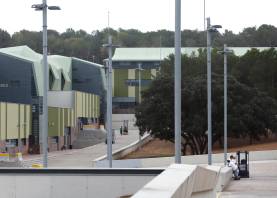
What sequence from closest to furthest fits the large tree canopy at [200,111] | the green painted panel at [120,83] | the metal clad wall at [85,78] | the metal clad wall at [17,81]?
the large tree canopy at [200,111]
the metal clad wall at [17,81]
the metal clad wall at [85,78]
the green painted panel at [120,83]

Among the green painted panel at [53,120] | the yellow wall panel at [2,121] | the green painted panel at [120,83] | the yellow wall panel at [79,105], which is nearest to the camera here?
the yellow wall panel at [2,121]

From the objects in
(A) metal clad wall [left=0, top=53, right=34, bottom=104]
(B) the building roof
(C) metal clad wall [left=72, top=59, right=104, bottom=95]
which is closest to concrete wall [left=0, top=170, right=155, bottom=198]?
(A) metal clad wall [left=0, top=53, right=34, bottom=104]

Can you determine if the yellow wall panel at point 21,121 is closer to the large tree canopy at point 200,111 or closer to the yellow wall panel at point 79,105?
the large tree canopy at point 200,111

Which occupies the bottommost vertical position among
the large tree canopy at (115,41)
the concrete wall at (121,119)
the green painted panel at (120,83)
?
the concrete wall at (121,119)

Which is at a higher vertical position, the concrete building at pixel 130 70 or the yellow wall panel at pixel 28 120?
the concrete building at pixel 130 70

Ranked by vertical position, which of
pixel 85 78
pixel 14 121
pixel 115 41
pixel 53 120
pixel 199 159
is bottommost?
pixel 199 159

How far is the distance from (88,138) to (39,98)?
14.5m

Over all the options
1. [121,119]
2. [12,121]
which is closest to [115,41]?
[121,119]

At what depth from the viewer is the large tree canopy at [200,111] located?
235 feet

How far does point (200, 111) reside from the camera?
7269cm

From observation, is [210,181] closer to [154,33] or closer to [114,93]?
[114,93]

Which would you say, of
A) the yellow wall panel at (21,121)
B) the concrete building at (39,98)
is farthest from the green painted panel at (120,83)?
the yellow wall panel at (21,121)

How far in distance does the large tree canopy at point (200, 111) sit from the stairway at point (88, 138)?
97.8ft

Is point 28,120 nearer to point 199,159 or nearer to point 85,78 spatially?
point 199,159
